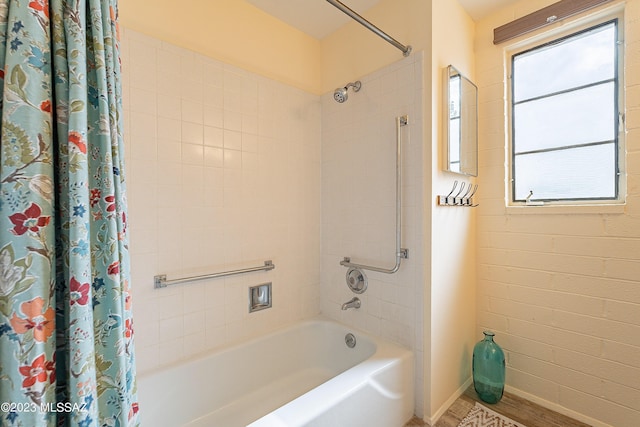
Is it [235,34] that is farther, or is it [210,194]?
[235,34]

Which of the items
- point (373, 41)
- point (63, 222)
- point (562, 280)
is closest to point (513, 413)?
point (562, 280)

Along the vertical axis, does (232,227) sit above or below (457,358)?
above

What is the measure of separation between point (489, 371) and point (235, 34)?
276 cm

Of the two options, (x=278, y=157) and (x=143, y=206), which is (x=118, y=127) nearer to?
(x=143, y=206)

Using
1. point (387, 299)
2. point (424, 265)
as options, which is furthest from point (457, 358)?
point (424, 265)

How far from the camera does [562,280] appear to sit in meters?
1.70

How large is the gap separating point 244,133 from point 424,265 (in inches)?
56.7

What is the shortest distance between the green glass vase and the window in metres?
1.02

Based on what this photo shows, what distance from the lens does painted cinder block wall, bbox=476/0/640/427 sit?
149cm

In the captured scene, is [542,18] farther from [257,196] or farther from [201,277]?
[201,277]

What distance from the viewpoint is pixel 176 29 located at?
1604 millimetres

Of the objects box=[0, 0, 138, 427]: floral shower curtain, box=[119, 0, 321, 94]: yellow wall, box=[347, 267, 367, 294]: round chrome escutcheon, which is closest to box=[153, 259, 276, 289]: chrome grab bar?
box=[347, 267, 367, 294]: round chrome escutcheon

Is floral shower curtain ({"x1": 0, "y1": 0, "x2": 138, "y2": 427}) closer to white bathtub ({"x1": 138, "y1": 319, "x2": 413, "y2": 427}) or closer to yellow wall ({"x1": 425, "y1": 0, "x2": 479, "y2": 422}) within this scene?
white bathtub ({"x1": 138, "y1": 319, "x2": 413, "y2": 427})

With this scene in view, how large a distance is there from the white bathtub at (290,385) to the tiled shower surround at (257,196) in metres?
0.11
